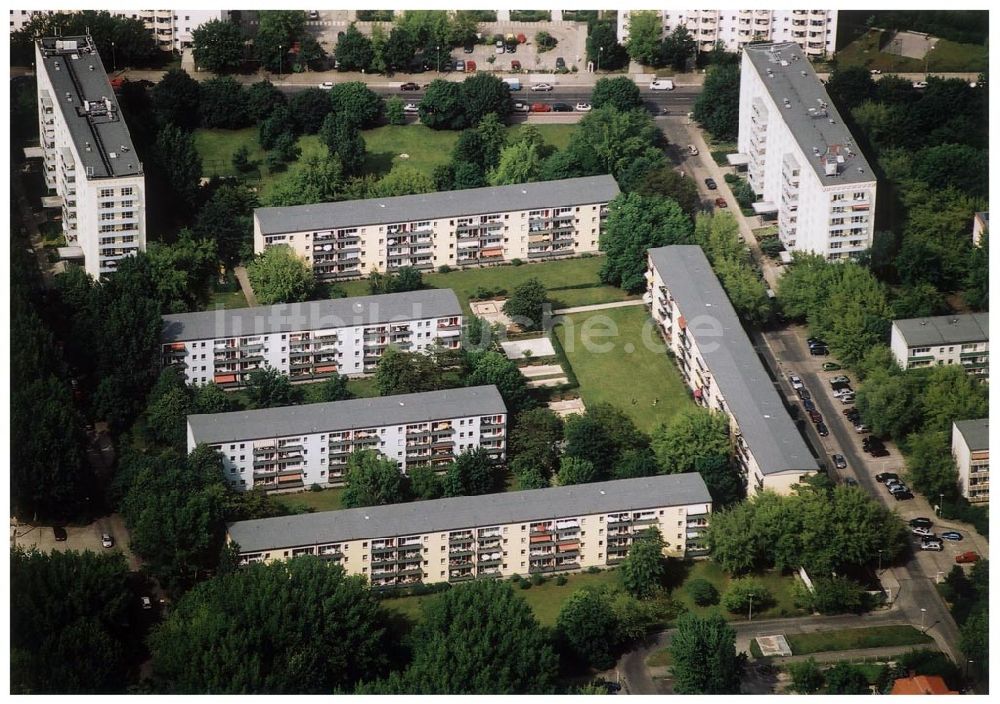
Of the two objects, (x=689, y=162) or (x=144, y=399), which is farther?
(x=689, y=162)

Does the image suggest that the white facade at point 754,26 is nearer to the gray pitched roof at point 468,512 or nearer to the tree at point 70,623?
the gray pitched roof at point 468,512

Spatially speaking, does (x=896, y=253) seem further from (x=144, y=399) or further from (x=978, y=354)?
(x=144, y=399)

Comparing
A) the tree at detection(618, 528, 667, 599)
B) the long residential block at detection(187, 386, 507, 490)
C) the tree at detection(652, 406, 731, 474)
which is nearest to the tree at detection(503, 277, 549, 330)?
the long residential block at detection(187, 386, 507, 490)

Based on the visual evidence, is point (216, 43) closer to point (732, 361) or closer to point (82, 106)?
point (82, 106)

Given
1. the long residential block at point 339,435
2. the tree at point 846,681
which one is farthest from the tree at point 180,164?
the tree at point 846,681

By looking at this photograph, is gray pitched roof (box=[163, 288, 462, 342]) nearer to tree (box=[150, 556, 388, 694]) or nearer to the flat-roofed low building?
tree (box=[150, 556, 388, 694])

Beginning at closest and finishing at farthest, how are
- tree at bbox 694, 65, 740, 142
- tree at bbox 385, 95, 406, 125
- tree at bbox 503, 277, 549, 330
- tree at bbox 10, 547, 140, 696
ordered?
tree at bbox 10, 547, 140, 696
tree at bbox 503, 277, 549, 330
tree at bbox 694, 65, 740, 142
tree at bbox 385, 95, 406, 125

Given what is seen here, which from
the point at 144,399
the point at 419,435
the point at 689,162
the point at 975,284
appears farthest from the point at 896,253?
the point at 144,399
